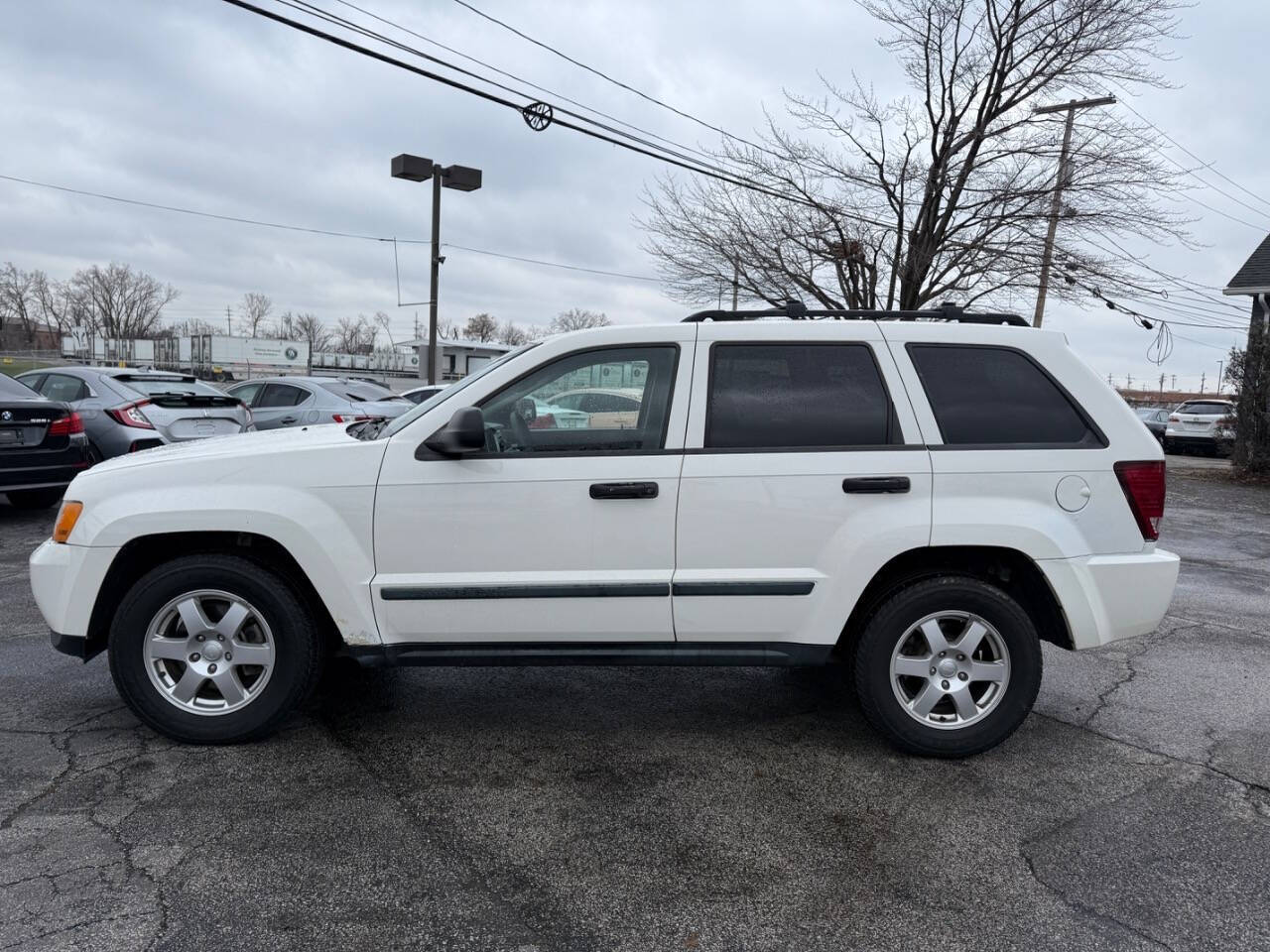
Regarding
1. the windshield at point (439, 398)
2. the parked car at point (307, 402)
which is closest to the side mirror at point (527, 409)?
the windshield at point (439, 398)

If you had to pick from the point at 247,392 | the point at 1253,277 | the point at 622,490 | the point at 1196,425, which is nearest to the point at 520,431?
the point at 622,490

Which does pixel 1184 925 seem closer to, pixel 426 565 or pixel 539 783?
pixel 539 783

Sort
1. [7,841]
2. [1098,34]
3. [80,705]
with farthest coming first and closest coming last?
[1098,34], [80,705], [7,841]

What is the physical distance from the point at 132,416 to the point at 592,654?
26.1 ft

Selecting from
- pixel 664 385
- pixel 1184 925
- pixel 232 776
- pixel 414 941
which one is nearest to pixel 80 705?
pixel 232 776

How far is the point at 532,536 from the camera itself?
3584mm

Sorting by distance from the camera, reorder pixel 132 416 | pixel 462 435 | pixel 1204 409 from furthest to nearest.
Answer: pixel 1204 409 → pixel 132 416 → pixel 462 435

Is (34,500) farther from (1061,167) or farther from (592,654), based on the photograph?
(1061,167)

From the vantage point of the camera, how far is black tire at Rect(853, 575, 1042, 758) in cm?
364

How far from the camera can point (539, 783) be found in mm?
3473

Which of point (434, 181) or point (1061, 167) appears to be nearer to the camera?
point (1061, 167)

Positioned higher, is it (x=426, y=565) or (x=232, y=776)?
(x=426, y=565)

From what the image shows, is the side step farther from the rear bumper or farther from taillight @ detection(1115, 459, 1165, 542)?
taillight @ detection(1115, 459, 1165, 542)

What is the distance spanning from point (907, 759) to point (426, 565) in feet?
7.18
